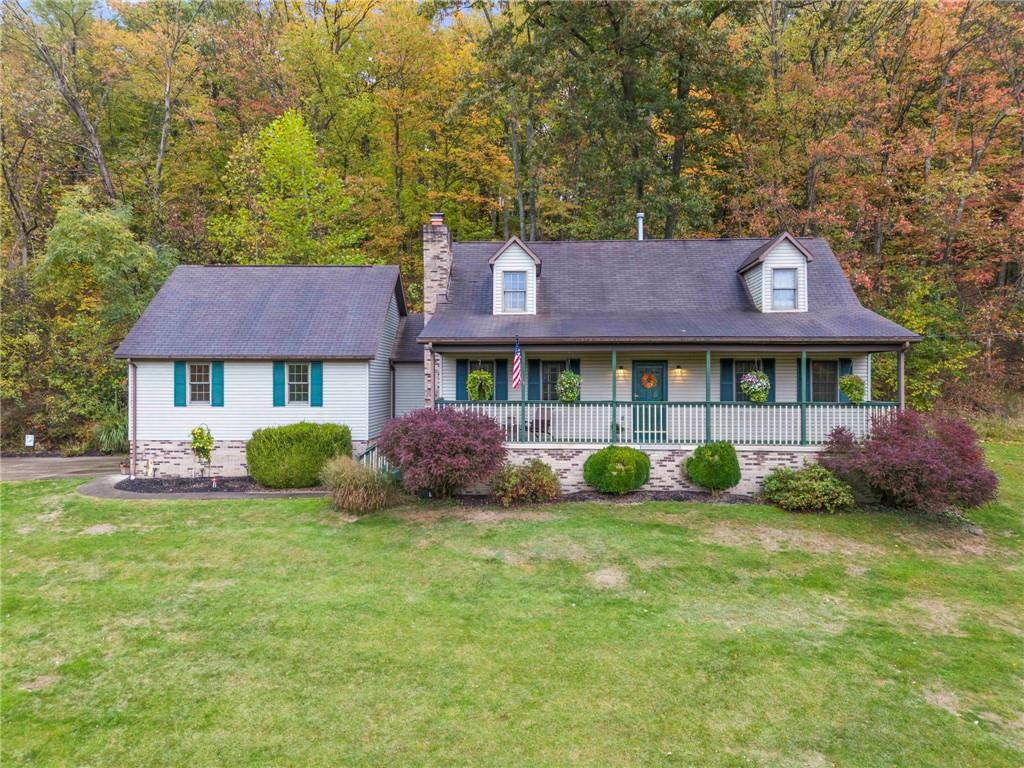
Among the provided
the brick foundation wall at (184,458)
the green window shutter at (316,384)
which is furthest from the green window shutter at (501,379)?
the green window shutter at (316,384)

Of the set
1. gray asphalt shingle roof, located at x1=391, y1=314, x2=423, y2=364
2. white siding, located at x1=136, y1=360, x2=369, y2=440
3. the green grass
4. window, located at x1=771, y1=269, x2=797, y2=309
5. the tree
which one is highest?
the tree

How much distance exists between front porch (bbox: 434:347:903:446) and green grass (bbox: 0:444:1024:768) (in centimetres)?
276

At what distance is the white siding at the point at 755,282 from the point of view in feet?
45.6

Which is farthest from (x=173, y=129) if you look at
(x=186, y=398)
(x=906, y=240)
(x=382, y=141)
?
(x=906, y=240)

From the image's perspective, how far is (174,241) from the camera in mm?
22094

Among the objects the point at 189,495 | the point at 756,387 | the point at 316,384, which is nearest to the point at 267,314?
the point at 316,384

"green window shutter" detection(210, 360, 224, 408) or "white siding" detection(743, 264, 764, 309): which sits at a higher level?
"white siding" detection(743, 264, 764, 309)

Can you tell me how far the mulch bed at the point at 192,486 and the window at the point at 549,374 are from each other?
21.9 feet

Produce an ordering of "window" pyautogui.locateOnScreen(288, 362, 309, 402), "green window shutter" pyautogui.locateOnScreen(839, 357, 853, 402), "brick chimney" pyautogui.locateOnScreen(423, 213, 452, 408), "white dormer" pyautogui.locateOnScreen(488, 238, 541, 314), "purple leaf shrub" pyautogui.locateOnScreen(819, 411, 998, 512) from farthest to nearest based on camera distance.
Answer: "brick chimney" pyautogui.locateOnScreen(423, 213, 452, 408), "white dormer" pyautogui.locateOnScreen(488, 238, 541, 314), "window" pyautogui.locateOnScreen(288, 362, 309, 402), "green window shutter" pyautogui.locateOnScreen(839, 357, 853, 402), "purple leaf shrub" pyautogui.locateOnScreen(819, 411, 998, 512)

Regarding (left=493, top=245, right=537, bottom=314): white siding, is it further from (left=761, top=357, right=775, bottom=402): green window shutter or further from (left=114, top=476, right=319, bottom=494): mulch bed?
A: (left=114, top=476, right=319, bottom=494): mulch bed

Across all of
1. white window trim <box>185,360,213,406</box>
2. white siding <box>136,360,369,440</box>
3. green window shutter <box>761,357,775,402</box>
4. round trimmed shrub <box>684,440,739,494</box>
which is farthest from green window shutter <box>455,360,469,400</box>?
green window shutter <box>761,357,775,402</box>

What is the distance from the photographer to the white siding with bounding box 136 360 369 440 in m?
13.9

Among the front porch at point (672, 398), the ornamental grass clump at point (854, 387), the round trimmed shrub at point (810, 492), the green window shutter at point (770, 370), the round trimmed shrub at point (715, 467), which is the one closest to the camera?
the round trimmed shrub at point (810, 492)

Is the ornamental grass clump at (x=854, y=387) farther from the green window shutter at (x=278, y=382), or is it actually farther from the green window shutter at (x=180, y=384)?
the green window shutter at (x=180, y=384)
